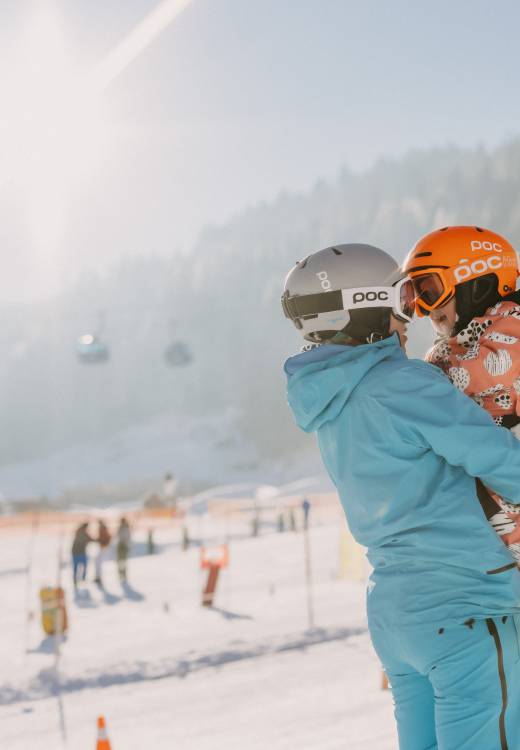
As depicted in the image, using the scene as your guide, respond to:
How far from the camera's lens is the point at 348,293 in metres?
2.03

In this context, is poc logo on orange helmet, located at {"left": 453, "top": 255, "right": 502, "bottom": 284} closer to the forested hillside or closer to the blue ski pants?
the blue ski pants

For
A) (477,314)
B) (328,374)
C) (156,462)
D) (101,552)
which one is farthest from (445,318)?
(156,462)

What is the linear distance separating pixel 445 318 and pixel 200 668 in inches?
259

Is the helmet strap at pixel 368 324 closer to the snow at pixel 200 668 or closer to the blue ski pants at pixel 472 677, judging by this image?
the blue ski pants at pixel 472 677

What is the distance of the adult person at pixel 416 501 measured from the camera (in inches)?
71.6

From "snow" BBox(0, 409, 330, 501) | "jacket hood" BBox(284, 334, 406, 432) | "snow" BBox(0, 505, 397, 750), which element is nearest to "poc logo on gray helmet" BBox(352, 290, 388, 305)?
"jacket hood" BBox(284, 334, 406, 432)

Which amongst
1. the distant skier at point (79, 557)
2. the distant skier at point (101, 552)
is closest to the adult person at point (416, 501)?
the distant skier at point (79, 557)

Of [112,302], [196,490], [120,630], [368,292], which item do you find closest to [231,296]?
[112,302]

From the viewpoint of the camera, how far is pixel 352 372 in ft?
6.25

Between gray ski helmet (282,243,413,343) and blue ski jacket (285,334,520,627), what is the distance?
9 centimetres

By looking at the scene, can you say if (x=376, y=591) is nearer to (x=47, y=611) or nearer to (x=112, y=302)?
(x=47, y=611)

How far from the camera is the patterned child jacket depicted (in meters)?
1.94

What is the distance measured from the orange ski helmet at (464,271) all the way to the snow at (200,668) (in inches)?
135

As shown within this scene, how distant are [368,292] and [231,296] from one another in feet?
415
